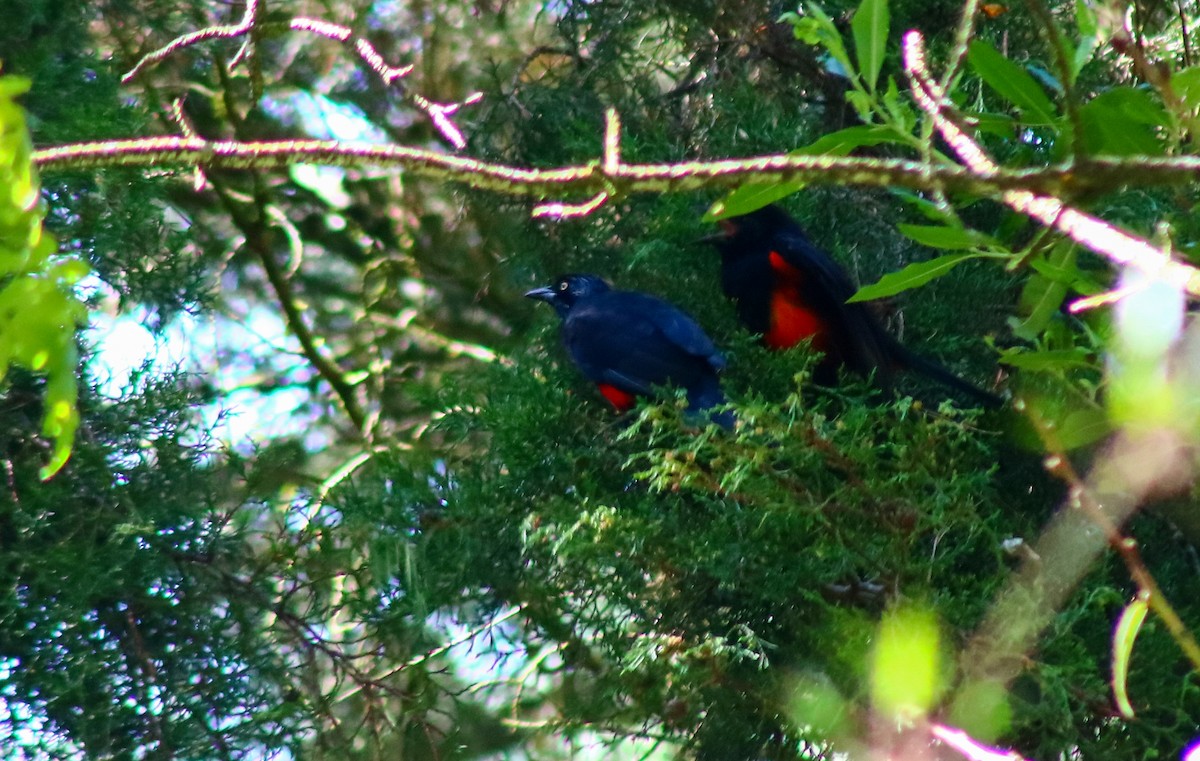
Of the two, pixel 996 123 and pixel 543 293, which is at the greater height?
pixel 543 293

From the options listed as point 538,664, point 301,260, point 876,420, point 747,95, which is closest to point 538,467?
point 876,420

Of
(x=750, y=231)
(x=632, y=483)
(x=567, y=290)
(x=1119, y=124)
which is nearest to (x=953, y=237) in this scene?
(x=1119, y=124)

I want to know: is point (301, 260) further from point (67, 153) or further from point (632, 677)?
point (67, 153)

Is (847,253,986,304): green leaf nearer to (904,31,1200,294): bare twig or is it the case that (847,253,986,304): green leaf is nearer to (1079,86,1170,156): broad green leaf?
(1079,86,1170,156): broad green leaf

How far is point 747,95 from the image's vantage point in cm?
238

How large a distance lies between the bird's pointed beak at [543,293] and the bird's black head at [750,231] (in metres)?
0.32

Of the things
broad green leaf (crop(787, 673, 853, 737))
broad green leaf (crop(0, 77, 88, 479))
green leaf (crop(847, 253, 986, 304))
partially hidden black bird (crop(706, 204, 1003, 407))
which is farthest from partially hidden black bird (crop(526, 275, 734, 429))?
broad green leaf (crop(0, 77, 88, 479))

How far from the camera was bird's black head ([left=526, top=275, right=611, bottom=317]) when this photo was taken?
255cm

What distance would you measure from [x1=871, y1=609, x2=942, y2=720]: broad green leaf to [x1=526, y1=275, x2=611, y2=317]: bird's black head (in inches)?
40.1

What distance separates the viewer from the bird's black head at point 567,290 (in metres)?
2.55

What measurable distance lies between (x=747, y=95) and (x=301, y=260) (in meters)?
1.53

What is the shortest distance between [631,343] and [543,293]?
Result: 266 mm

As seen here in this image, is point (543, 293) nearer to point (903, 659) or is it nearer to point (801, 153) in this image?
point (903, 659)

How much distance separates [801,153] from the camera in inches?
47.9
